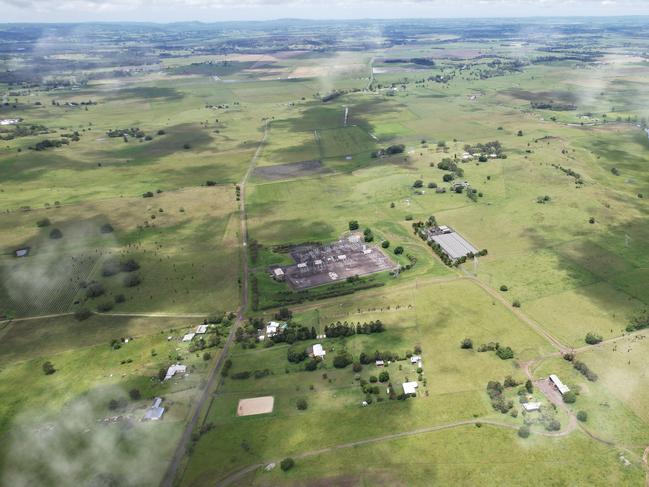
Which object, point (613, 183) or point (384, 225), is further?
point (613, 183)

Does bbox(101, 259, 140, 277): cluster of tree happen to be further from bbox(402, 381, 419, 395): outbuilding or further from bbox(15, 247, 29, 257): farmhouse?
bbox(402, 381, 419, 395): outbuilding

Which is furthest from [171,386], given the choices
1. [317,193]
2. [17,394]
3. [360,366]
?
[317,193]

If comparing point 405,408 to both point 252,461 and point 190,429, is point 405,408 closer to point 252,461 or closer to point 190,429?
point 252,461

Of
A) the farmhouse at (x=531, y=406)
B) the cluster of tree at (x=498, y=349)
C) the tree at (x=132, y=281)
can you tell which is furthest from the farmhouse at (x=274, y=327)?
the farmhouse at (x=531, y=406)

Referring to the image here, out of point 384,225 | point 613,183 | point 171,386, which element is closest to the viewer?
point 171,386

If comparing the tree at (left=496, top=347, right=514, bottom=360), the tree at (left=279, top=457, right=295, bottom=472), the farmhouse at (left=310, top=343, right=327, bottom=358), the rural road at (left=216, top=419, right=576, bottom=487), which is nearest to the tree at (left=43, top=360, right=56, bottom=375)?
the rural road at (left=216, top=419, right=576, bottom=487)

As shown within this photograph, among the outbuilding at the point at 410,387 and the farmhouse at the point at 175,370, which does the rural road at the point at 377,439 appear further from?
the farmhouse at the point at 175,370
